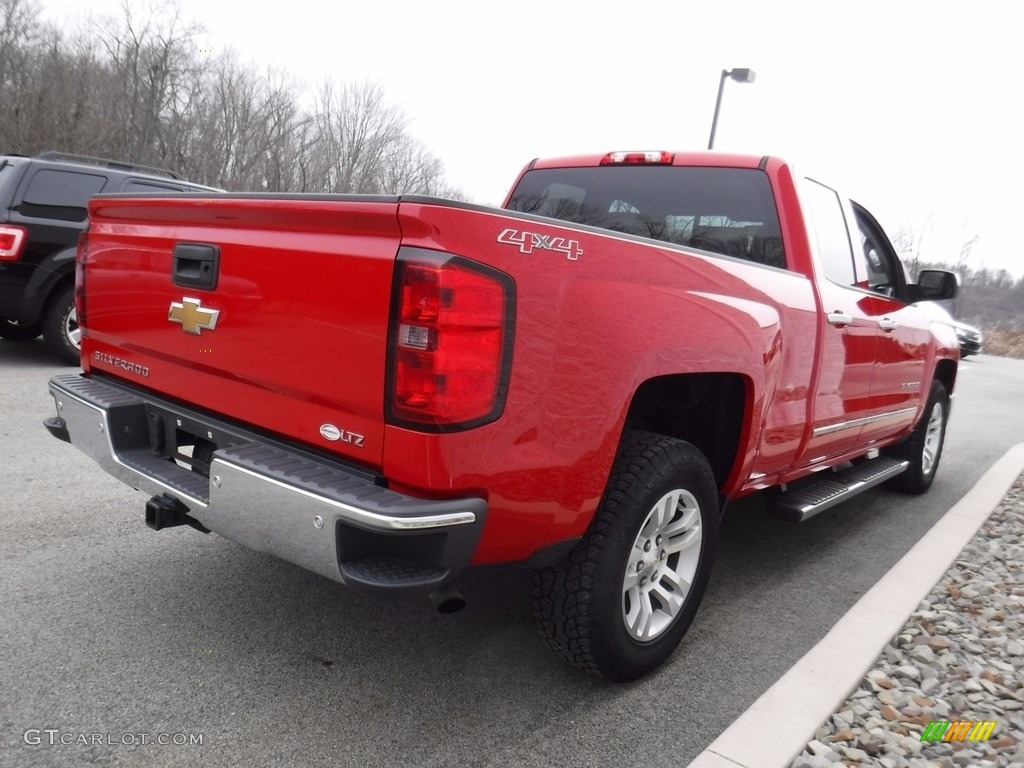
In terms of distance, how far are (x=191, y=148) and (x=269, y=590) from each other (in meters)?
34.3

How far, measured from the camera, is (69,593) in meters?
3.04

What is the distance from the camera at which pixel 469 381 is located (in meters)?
2.03

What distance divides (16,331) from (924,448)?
844cm

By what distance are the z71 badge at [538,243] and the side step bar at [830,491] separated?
76.3 inches

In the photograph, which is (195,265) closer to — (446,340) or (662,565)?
(446,340)

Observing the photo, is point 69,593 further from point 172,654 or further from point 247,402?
point 247,402

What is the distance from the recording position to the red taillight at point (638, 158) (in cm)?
379

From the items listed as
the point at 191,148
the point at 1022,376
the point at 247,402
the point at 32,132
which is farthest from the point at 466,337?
the point at 191,148

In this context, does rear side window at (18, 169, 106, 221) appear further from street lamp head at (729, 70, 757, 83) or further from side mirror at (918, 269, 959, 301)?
street lamp head at (729, 70, 757, 83)

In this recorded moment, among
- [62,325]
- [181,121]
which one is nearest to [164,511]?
[62,325]

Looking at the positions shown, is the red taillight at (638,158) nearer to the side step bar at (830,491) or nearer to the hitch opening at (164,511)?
the side step bar at (830,491)

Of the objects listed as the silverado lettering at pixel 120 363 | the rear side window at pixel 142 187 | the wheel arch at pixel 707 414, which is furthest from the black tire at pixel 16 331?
the wheel arch at pixel 707 414

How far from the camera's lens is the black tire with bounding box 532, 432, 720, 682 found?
2.50 metres

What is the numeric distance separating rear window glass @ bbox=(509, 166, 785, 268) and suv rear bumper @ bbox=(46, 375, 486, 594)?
1.98 meters
